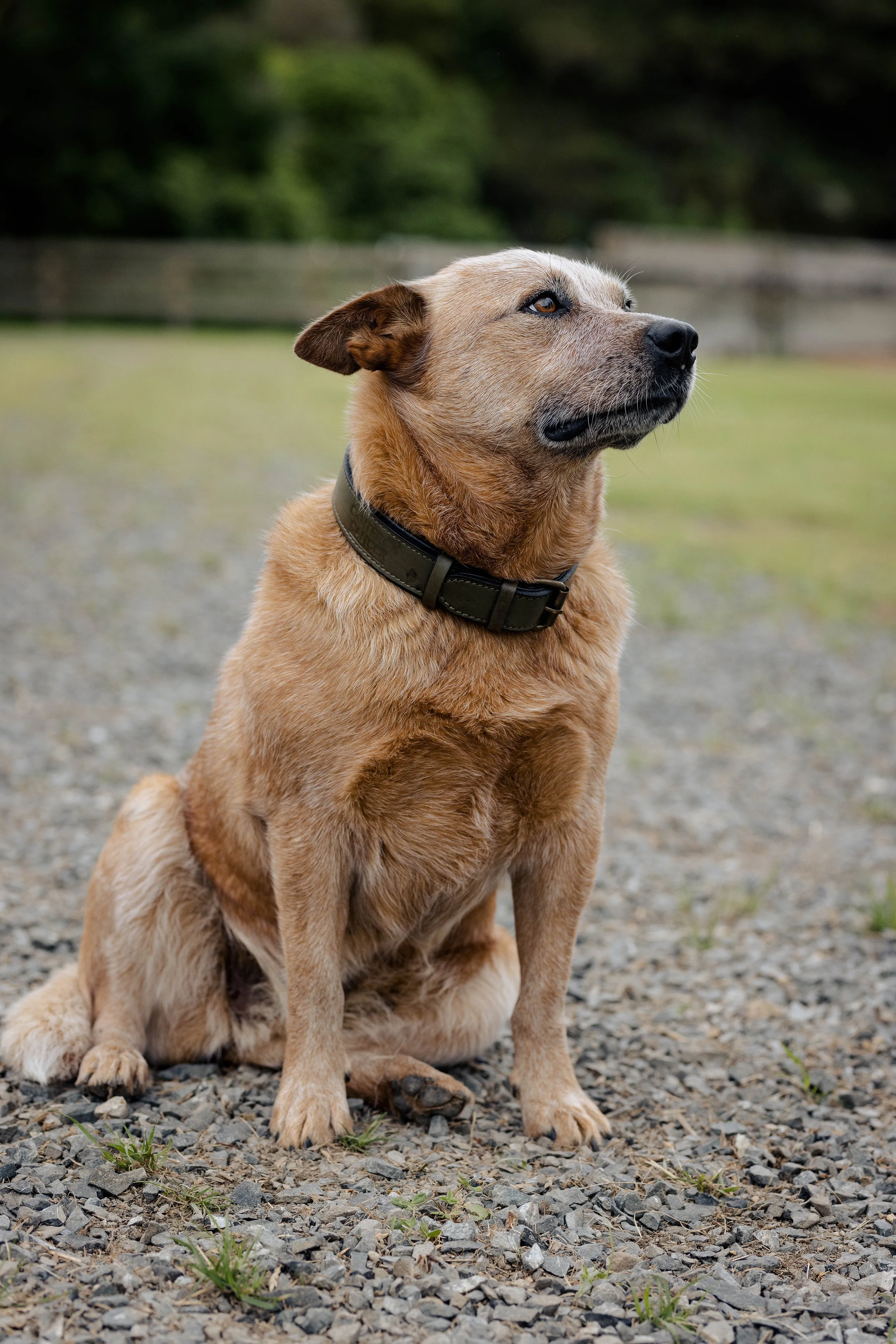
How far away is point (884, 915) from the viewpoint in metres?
4.11

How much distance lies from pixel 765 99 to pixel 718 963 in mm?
45201

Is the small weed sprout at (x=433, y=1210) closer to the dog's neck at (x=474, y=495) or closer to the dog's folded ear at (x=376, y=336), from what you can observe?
the dog's neck at (x=474, y=495)

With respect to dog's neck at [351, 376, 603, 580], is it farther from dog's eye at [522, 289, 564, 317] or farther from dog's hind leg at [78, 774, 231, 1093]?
dog's hind leg at [78, 774, 231, 1093]

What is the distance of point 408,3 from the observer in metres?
43.8

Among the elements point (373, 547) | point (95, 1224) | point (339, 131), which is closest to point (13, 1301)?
point (95, 1224)

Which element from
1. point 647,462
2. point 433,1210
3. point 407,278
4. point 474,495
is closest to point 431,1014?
point 433,1210

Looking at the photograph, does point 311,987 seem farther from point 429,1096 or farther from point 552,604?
point 552,604

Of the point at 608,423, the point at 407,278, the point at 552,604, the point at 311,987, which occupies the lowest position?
the point at 311,987

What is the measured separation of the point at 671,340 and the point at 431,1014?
1677 mm

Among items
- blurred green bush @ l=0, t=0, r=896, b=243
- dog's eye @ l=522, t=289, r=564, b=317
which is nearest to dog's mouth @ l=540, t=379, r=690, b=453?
dog's eye @ l=522, t=289, r=564, b=317

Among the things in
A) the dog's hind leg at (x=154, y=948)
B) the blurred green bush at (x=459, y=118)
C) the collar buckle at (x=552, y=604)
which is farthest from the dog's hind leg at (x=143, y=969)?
the blurred green bush at (x=459, y=118)

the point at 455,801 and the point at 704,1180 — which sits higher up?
the point at 455,801

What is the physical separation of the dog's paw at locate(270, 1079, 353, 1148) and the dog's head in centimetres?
148

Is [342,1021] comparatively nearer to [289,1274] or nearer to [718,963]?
[289,1274]
